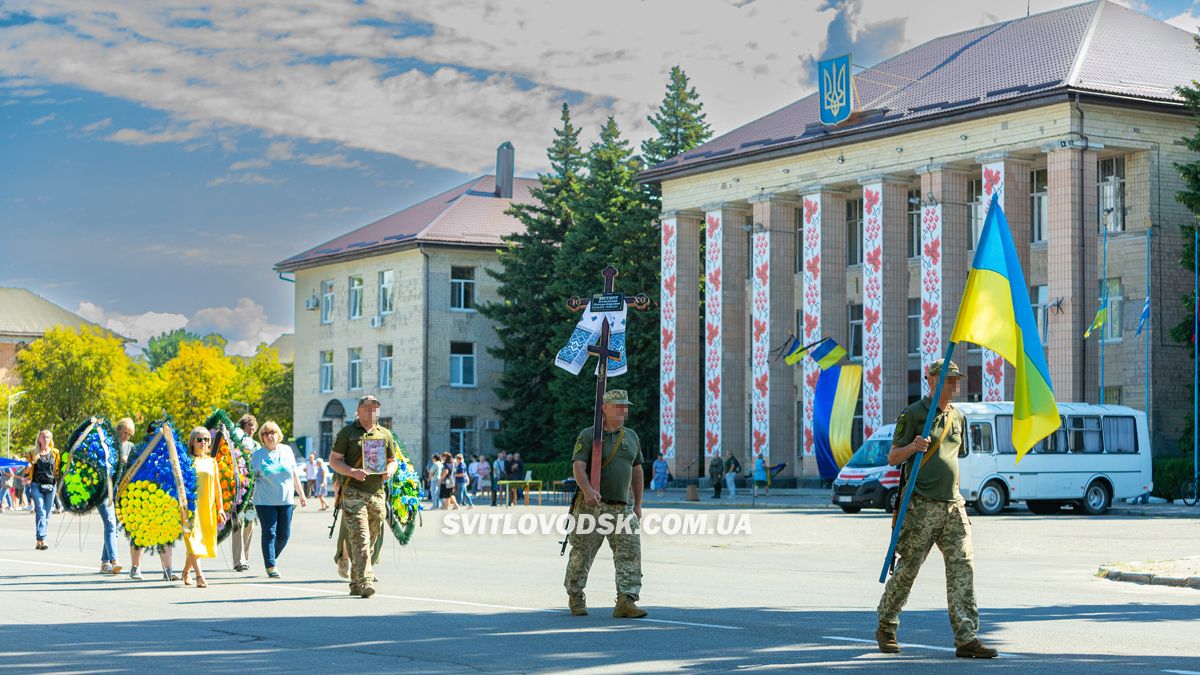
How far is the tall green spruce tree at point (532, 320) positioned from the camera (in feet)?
234

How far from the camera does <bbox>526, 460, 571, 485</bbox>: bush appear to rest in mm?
66875

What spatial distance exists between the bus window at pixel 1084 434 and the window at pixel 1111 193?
11.7 metres

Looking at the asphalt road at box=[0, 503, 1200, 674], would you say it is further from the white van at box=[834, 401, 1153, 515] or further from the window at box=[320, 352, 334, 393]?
the window at box=[320, 352, 334, 393]

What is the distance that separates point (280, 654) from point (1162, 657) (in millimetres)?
5911

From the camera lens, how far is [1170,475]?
46.2 metres

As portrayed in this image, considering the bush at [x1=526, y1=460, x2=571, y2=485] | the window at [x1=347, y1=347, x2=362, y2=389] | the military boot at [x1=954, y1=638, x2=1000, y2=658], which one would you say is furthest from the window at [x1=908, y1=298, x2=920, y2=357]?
the military boot at [x1=954, y1=638, x2=1000, y2=658]

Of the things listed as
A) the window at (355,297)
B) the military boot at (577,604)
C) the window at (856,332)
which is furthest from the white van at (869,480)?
the window at (355,297)

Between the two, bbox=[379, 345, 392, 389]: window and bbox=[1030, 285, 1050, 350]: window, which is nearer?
bbox=[1030, 285, 1050, 350]: window

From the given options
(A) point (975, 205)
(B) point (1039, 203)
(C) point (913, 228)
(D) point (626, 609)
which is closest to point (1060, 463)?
(B) point (1039, 203)

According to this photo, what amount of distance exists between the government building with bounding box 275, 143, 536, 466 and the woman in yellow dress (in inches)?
2228

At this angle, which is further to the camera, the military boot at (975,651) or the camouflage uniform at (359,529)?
the camouflage uniform at (359,529)

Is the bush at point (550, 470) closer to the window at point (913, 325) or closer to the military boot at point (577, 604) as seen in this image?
the window at point (913, 325)

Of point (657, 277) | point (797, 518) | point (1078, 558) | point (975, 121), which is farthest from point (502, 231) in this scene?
point (1078, 558)

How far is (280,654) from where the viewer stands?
461 inches
